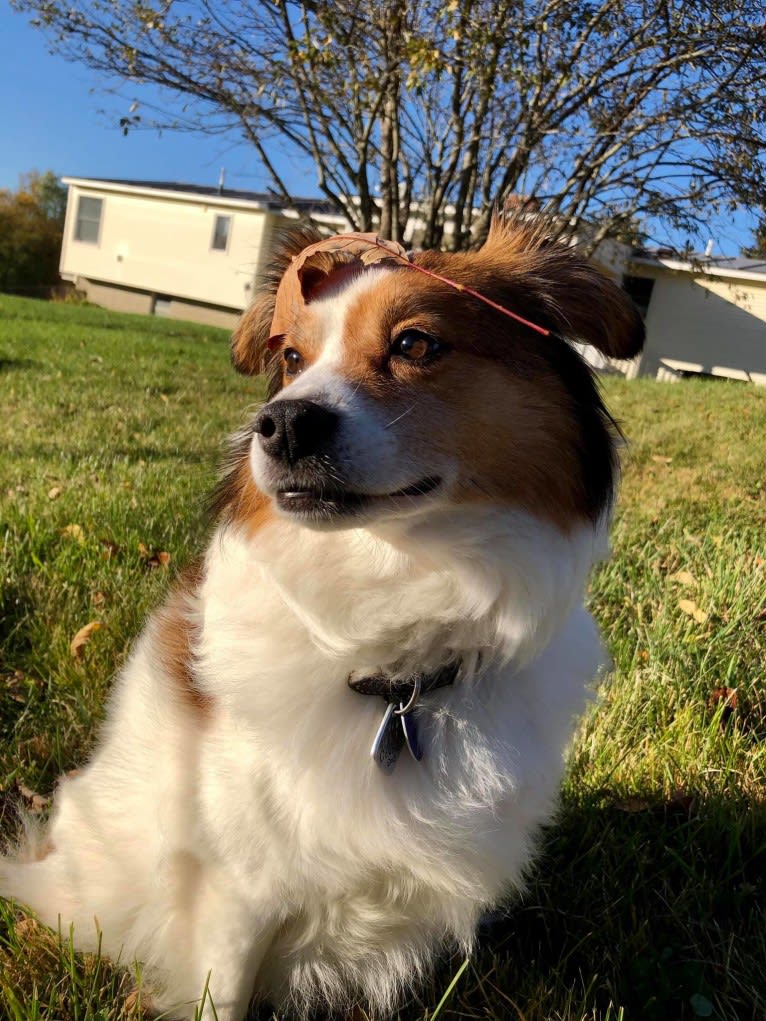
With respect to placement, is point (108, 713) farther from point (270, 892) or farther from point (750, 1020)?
point (750, 1020)

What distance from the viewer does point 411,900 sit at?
1931 millimetres

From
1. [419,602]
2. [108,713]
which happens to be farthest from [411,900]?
[108,713]

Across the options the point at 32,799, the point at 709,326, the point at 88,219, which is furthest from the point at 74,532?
the point at 88,219

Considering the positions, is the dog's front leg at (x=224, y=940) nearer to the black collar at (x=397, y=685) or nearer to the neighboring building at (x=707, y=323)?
the black collar at (x=397, y=685)

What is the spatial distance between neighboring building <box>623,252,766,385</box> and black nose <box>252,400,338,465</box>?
1093 inches

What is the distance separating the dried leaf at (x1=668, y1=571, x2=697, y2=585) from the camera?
3.90 meters

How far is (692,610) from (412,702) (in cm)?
215

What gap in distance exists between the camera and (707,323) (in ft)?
92.3

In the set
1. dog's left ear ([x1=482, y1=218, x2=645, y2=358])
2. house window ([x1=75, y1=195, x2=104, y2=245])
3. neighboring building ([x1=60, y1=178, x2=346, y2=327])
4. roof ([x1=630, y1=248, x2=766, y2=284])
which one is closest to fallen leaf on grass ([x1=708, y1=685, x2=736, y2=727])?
dog's left ear ([x1=482, y1=218, x2=645, y2=358])

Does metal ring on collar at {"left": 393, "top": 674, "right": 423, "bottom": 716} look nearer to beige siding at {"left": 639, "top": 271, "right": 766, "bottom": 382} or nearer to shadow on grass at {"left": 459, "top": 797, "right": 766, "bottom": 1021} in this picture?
shadow on grass at {"left": 459, "top": 797, "right": 766, "bottom": 1021}

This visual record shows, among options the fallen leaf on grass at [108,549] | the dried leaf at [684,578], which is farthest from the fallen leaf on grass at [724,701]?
the fallen leaf on grass at [108,549]

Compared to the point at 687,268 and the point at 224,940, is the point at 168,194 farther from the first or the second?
the point at 224,940

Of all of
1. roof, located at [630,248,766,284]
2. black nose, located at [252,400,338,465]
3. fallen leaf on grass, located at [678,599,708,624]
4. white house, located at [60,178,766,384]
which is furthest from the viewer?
white house, located at [60,178,766,384]

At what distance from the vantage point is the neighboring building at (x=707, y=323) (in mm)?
27547
